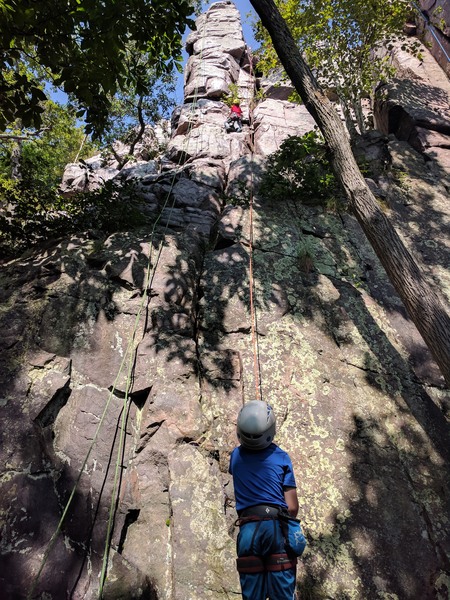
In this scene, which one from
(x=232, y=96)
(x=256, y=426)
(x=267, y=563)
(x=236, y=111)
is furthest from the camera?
(x=232, y=96)

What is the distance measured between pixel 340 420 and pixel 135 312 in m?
3.05

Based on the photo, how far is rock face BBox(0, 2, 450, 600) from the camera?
12.2ft

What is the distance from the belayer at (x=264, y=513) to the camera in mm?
3000

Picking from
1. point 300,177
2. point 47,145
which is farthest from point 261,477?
point 47,145

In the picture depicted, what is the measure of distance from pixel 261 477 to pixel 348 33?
12.9m

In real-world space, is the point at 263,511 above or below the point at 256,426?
below

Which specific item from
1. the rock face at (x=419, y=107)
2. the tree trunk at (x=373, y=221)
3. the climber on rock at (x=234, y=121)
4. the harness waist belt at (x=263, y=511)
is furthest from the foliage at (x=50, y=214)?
the rock face at (x=419, y=107)

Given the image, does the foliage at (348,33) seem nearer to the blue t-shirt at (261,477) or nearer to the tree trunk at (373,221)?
the tree trunk at (373,221)

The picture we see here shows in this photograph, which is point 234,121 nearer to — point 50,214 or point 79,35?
point 50,214

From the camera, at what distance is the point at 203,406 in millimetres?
4891

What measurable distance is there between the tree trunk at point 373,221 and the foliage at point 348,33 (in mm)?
5813

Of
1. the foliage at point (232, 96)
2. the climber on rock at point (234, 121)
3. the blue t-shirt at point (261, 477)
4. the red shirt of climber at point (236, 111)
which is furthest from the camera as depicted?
the foliage at point (232, 96)

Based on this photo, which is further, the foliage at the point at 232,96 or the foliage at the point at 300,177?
the foliage at the point at 232,96

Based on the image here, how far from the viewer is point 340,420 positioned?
16.0ft
